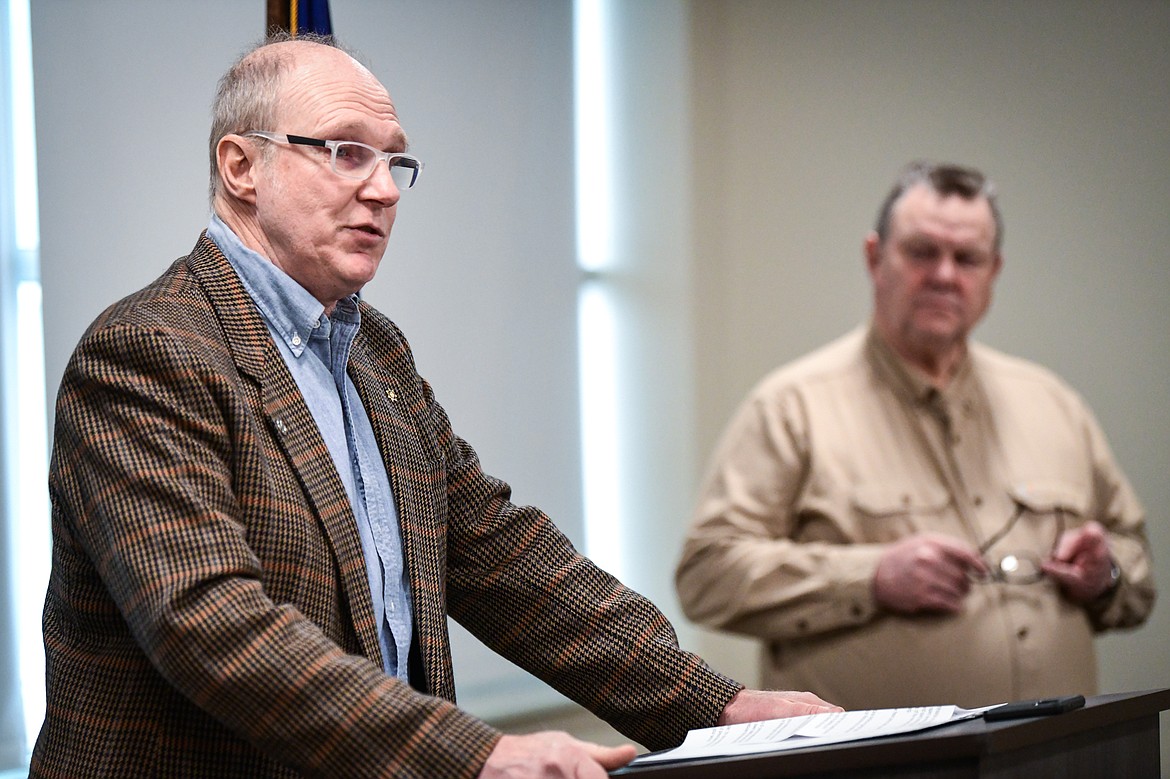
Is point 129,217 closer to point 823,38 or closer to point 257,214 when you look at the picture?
point 257,214

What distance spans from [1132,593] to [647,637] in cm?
190

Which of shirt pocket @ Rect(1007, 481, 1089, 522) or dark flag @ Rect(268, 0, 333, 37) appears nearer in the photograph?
dark flag @ Rect(268, 0, 333, 37)

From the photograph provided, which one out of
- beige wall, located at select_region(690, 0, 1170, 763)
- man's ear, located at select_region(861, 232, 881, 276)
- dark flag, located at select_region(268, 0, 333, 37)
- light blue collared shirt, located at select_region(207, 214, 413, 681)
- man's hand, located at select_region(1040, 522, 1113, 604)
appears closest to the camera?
light blue collared shirt, located at select_region(207, 214, 413, 681)

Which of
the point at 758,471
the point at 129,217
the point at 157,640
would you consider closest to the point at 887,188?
the point at 758,471

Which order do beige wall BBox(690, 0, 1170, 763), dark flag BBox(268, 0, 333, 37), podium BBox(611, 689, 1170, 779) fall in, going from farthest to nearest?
beige wall BBox(690, 0, 1170, 763) → dark flag BBox(268, 0, 333, 37) → podium BBox(611, 689, 1170, 779)

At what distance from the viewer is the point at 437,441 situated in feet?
5.65

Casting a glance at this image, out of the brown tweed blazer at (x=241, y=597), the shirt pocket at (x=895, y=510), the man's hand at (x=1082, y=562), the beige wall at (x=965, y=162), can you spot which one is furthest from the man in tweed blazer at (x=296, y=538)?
the beige wall at (x=965, y=162)

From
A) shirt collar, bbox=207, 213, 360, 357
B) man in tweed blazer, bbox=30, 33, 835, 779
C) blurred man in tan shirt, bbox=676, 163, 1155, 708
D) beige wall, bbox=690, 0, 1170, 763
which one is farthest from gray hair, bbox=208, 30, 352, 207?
beige wall, bbox=690, 0, 1170, 763

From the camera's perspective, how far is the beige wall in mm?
4297

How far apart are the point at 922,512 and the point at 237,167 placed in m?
2.03

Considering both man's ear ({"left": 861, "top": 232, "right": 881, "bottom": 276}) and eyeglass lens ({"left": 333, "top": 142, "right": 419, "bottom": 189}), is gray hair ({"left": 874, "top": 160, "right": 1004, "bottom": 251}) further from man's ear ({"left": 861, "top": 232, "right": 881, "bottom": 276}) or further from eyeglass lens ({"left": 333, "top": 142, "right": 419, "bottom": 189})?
eyeglass lens ({"left": 333, "top": 142, "right": 419, "bottom": 189})

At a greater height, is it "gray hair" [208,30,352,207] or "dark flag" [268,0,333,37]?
"dark flag" [268,0,333,37]

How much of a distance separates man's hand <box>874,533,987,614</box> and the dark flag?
5.56 feet

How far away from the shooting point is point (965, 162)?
4617 mm
